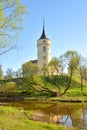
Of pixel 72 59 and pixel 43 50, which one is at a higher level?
pixel 43 50

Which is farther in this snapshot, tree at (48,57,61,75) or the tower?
the tower

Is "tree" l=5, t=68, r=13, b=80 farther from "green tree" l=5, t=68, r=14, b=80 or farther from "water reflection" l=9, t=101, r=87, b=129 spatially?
"water reflection" l=9, t=101, r=87, b=129

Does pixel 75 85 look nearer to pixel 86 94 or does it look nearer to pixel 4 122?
pixel 86 94

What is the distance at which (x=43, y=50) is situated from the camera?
117 metres

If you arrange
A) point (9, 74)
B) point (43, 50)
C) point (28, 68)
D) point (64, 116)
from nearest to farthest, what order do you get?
point (64, 116) < point (28, 68) < point (43, 50) < point (9, 74)

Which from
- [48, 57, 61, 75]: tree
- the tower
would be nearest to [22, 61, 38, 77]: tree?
[48, 57, 61, 75]: tree

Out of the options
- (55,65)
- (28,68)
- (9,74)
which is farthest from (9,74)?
(55,65)

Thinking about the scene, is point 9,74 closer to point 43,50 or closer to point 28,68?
point 43,50

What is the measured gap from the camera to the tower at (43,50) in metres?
116

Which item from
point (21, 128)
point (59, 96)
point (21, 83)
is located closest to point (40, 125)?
point (21, 128)

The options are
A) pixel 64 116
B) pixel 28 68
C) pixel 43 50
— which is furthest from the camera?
pixel 43 50

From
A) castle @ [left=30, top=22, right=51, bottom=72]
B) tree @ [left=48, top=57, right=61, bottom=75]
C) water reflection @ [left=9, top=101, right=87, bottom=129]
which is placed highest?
castle @ [left=30, top=22, right=51, bottom=72]

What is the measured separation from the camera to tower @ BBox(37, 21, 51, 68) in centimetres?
11562

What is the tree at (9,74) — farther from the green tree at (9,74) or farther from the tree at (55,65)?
the tree at (55,65)
